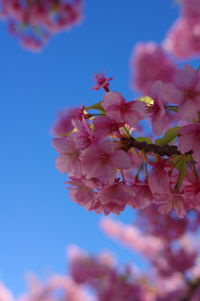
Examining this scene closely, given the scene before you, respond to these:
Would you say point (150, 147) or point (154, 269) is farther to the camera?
point (154, 269)

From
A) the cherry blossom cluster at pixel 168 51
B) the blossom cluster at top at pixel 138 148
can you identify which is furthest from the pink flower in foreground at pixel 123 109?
the cherry blossom cluster at pixel 168 51

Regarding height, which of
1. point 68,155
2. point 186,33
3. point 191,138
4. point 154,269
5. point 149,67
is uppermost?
point 186,33

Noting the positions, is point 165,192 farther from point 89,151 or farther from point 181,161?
point 89,151

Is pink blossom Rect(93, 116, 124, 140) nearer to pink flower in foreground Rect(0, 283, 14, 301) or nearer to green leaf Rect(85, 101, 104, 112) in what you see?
green leaf Rect(85, 101, 104, 112)

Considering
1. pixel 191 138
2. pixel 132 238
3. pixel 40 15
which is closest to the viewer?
pixel 191 138

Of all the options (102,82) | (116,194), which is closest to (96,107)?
(102,82)

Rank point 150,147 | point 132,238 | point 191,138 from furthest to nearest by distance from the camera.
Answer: point 132,238 < point 150,147 < point 191,138

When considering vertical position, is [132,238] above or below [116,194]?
above

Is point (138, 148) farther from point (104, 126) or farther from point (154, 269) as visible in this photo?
point (154, 269)
